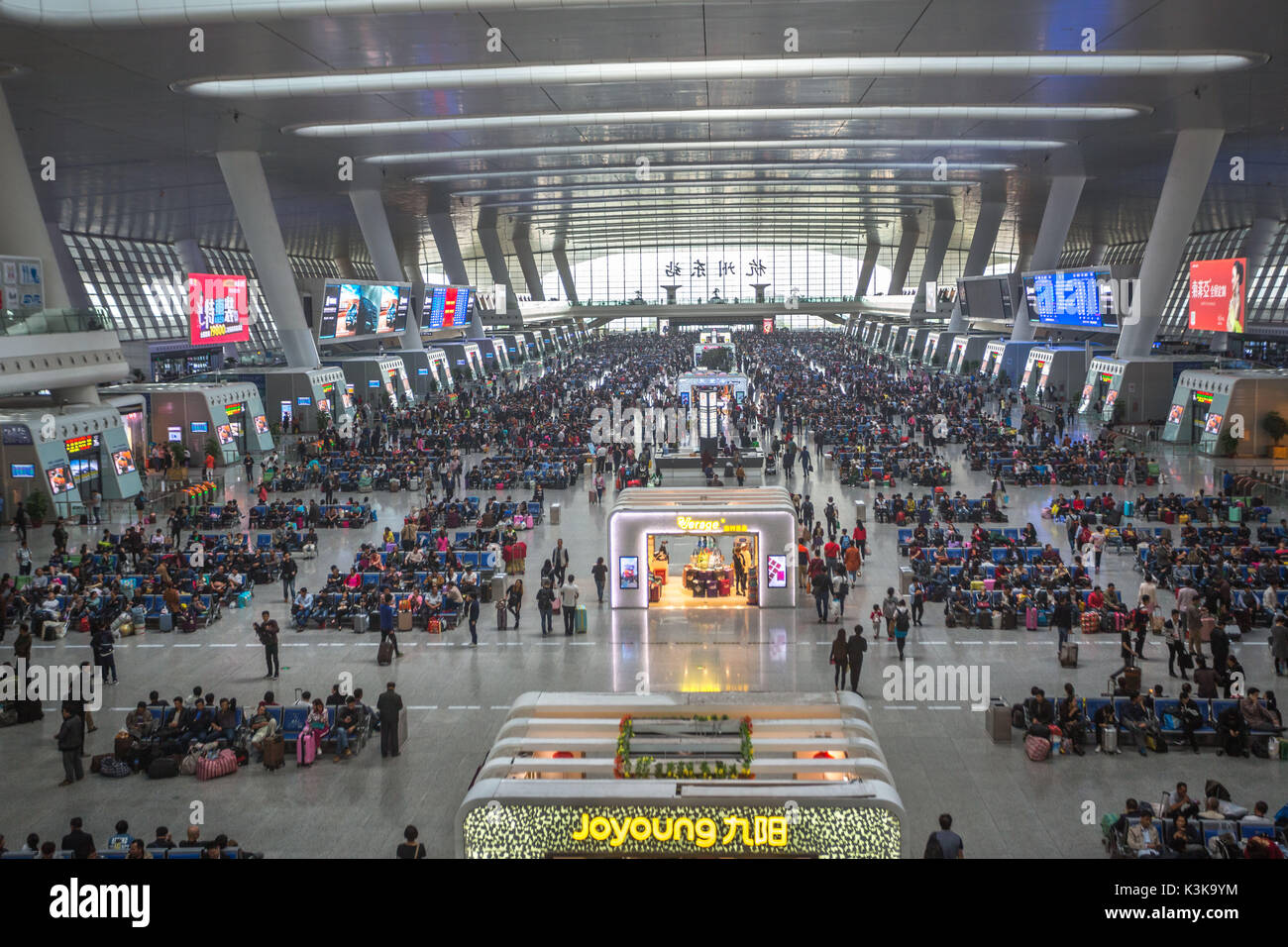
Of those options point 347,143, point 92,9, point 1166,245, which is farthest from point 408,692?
point 1166,245

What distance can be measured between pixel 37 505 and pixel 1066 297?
35.3 metres

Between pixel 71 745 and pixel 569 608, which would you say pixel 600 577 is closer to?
pixel 569 608

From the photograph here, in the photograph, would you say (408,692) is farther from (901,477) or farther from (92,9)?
(901,477)

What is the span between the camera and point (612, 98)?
92.1 feet

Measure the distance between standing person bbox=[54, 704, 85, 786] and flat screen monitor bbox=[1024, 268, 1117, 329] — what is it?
119ft

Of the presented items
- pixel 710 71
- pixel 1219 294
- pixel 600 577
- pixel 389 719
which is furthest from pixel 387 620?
pixel 1219 294

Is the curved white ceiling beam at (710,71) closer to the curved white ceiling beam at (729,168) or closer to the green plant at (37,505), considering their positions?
the green plant at (37,505)

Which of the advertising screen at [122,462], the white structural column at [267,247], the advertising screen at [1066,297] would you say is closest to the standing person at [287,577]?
the advertising screen at [122,462]

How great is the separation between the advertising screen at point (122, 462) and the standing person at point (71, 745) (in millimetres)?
18244

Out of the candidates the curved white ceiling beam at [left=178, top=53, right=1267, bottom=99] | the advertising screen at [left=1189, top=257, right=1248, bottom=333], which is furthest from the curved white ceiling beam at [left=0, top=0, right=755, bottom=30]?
the advertising screen at [left=1189, top=257, right=1248, bottom=333]

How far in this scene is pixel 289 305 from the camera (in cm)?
3709

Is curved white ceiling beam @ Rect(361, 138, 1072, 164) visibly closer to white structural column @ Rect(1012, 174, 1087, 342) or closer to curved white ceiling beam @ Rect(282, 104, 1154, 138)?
curved white ceiling beam @ Rect(282, 104, 1154, 138)

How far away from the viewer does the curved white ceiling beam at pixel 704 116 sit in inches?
1201

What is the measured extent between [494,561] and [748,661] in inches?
259
